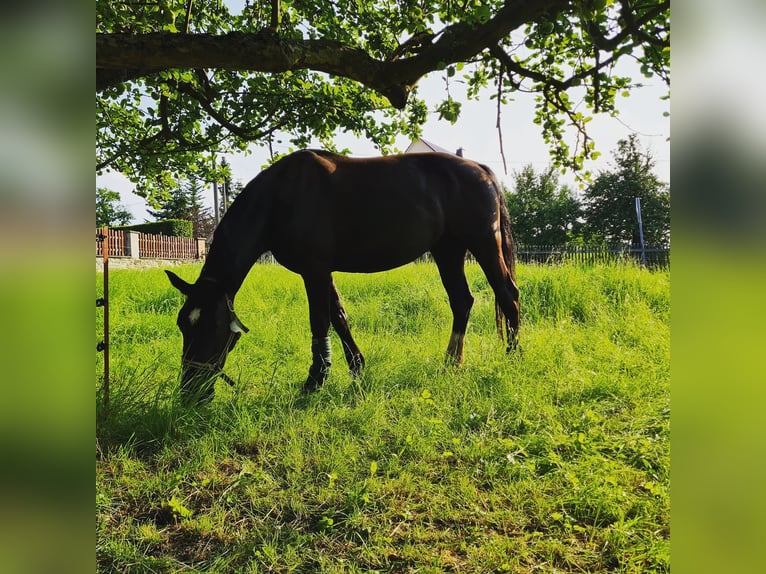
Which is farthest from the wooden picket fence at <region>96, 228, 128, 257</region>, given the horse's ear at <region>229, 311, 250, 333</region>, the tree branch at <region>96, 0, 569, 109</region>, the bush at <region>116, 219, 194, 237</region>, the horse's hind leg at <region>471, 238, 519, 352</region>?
the horse's hind leg at <region>471, 238, 519, 352</region>

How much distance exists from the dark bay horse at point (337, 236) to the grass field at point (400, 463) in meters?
0.41

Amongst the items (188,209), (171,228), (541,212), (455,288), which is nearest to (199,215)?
(188,209)

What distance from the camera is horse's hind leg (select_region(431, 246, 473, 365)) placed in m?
4.71

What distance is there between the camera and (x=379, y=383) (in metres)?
3.93

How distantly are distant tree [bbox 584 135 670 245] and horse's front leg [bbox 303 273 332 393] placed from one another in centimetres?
2609

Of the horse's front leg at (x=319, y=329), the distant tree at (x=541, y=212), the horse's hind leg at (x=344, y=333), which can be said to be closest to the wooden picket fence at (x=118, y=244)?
the horse's hind leg at (x=344, y=333)

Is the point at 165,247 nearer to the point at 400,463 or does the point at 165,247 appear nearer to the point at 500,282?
the point at 500,282

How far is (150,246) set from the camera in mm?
20594

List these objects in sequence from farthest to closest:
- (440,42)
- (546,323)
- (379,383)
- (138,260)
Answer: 1. (138,260)
2. (546,323)
3. (379,383)
4. (440,42)

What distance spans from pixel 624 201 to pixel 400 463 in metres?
30.1

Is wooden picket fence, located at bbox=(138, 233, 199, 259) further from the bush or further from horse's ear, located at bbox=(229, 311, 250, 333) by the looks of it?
horse's ear, located at bbox=(229, 311, 250, 333)
